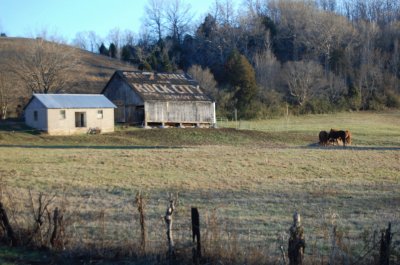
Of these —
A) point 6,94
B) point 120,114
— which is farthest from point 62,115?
point 6,94

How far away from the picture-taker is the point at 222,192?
16.6 metres

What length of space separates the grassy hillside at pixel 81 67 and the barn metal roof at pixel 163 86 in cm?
Answer: 1624

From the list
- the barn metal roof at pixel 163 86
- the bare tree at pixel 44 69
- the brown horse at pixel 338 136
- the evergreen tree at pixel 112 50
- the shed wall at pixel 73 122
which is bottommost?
the brown horse at pixel 338 136

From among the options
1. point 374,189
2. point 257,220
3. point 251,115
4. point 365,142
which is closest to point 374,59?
point 251,115

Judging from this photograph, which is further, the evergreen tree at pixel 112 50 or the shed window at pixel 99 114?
the evergreen tree at pixel 112 50

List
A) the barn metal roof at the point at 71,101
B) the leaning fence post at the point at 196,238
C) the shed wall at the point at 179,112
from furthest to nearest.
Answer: the shed wall at the point at 179,112
the barn metal roof at the point at 71,101
the leaning fence post at the point at 196,238

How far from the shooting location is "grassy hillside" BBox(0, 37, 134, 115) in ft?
229

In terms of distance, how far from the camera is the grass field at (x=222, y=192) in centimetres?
993

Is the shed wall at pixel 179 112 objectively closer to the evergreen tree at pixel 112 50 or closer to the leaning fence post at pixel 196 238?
the leaning fence post at pixel 196 238

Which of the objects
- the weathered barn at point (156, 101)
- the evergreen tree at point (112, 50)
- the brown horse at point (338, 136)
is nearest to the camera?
the brown horse at point (338, 136)

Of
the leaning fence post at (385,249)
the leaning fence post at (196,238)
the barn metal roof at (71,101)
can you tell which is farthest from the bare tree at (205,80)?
the leaning fence post at (385,249)

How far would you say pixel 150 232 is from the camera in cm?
1002

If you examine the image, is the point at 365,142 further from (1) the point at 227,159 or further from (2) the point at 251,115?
(2) the point at 251,115

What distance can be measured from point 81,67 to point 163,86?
35450mm
